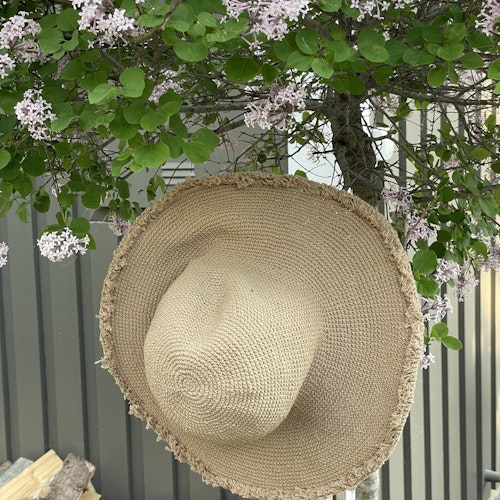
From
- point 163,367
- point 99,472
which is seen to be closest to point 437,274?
point 163,367

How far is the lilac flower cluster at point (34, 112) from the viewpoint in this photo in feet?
4.33

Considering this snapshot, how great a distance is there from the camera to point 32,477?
11.0ft

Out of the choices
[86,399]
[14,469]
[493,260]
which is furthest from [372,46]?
[14,469]

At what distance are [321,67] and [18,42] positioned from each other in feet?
1.65

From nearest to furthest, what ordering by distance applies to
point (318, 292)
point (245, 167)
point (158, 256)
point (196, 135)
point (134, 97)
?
1. point (134, 97)
2. point (196, 135)
3. point (318, 292)
4. point (158, 256)
5. point (245, 167)

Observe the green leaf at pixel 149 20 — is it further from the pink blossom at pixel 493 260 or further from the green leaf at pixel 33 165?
the pink blossom at pixel 493 260

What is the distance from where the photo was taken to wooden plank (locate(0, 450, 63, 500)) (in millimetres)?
3283

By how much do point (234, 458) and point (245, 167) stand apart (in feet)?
3.03

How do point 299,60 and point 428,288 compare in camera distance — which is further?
point 428,288

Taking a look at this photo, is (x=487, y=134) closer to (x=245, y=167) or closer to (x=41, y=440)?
(x=245, y=167)

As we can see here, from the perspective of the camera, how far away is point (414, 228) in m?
1.73

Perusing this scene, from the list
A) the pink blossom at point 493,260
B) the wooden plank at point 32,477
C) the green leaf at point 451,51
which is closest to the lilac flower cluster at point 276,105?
the green leaf at point 451,51

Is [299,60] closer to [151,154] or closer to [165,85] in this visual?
[151,154]

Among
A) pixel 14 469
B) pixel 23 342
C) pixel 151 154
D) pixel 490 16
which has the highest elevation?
pixel 490 16
